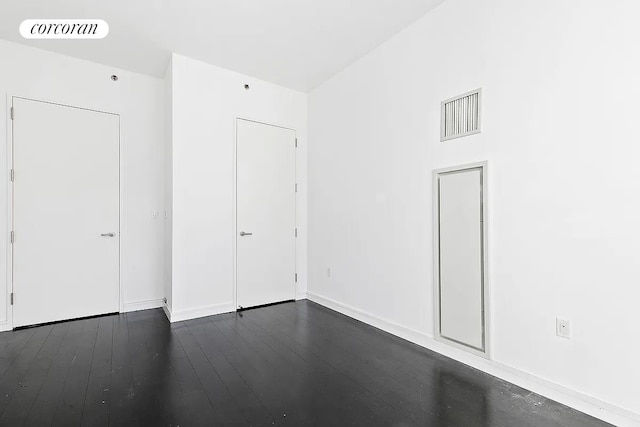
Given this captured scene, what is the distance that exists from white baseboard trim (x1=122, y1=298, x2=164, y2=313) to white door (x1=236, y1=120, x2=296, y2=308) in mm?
1018

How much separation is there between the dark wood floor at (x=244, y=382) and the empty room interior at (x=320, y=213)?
0.02m

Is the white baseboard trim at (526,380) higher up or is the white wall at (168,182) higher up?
the white wall at (168,182)

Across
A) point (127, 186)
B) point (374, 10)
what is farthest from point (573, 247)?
point (127, 186)

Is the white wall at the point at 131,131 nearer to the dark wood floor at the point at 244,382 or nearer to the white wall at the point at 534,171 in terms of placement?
the dark wood floor at the point at 244,382

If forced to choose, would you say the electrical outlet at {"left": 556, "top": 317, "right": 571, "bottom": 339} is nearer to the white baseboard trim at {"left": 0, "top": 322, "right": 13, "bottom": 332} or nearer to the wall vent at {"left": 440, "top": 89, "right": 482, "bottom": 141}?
the wall vent at {"left": 440, "top": 89, "right": 482, "bottom": 141}

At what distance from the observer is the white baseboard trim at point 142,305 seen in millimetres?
3902

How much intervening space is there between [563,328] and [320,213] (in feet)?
9.34

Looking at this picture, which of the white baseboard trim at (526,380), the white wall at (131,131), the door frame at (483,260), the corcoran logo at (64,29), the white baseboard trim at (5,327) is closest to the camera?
the white baseboard trim at (526,380)

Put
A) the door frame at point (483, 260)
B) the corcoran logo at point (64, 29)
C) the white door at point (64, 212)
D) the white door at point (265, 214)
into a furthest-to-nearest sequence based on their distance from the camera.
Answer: the white door at point (265, 214)
the white door at point (64, 212)
the corcoran logo at point (64, 29)
the door frame at point (483, 260)

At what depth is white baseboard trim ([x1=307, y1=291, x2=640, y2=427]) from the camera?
6.02ft

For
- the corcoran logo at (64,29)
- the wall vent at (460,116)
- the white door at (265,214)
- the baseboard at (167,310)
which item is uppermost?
the corcoran logo at (64,29)

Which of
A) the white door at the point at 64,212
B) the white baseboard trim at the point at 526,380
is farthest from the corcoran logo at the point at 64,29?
the white baseboard trim at the point at 526,380

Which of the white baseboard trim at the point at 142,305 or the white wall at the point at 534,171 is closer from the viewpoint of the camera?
the white wall at the point at 534,171

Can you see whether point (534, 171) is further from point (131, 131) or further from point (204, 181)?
point (131, 131)
